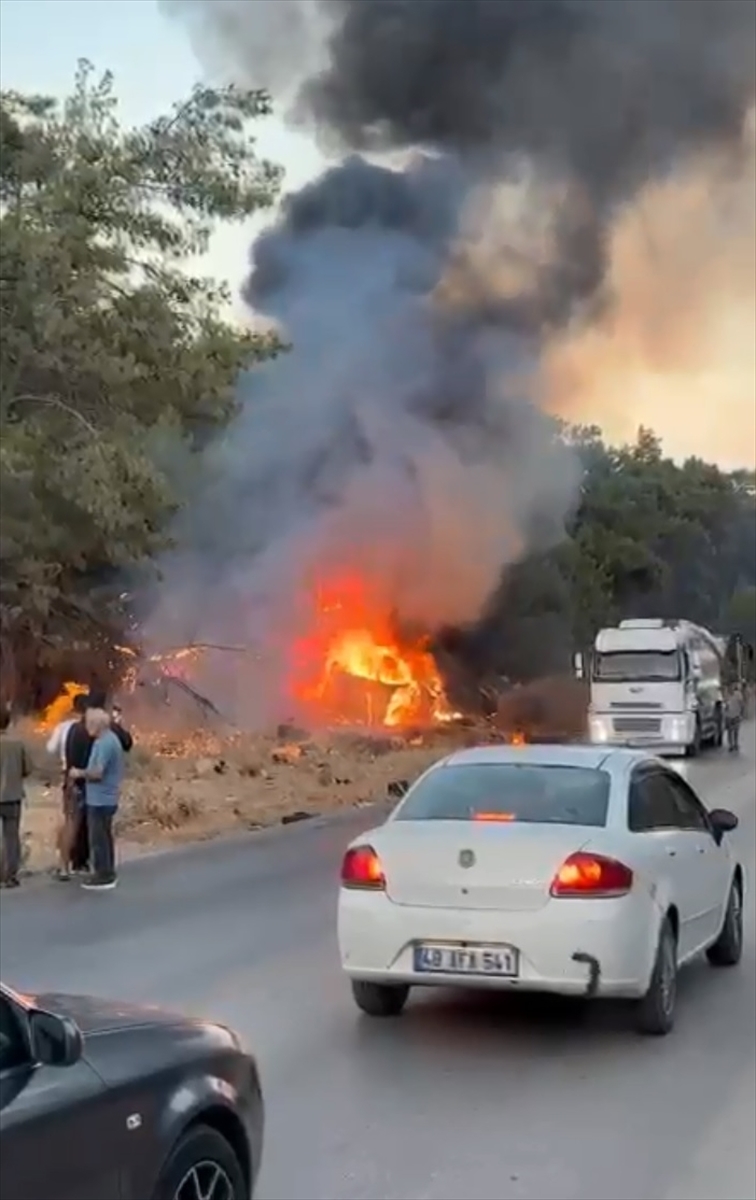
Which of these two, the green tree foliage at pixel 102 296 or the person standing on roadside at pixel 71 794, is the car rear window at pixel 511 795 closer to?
the person standing on roadside at pixel 71 794

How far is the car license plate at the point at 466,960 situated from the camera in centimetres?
755

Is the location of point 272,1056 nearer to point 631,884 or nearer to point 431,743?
point 631,884

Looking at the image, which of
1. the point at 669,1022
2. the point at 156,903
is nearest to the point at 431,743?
the point at 156,903

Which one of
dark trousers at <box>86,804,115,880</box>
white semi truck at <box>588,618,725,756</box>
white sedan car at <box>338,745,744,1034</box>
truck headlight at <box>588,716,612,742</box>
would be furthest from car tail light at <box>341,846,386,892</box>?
truck headlight at <box>588,716,612,742</box>

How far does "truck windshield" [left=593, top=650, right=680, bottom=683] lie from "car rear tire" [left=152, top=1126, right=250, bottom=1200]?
2844cm

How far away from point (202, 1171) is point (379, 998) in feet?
13.1

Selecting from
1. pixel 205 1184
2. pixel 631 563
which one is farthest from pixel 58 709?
pixel 631 563

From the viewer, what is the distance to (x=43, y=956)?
34.3ft

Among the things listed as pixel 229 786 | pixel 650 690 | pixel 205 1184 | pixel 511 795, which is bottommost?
pixel 229 786

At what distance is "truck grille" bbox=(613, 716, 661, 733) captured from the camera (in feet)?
104

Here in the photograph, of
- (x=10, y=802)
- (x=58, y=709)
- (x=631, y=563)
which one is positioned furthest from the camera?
(x=631, y=563)

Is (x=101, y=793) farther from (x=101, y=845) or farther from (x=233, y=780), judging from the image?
(x=233, y=780)

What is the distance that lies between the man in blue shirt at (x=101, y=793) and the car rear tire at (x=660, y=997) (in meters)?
6.48

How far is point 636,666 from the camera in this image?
32812 mm
